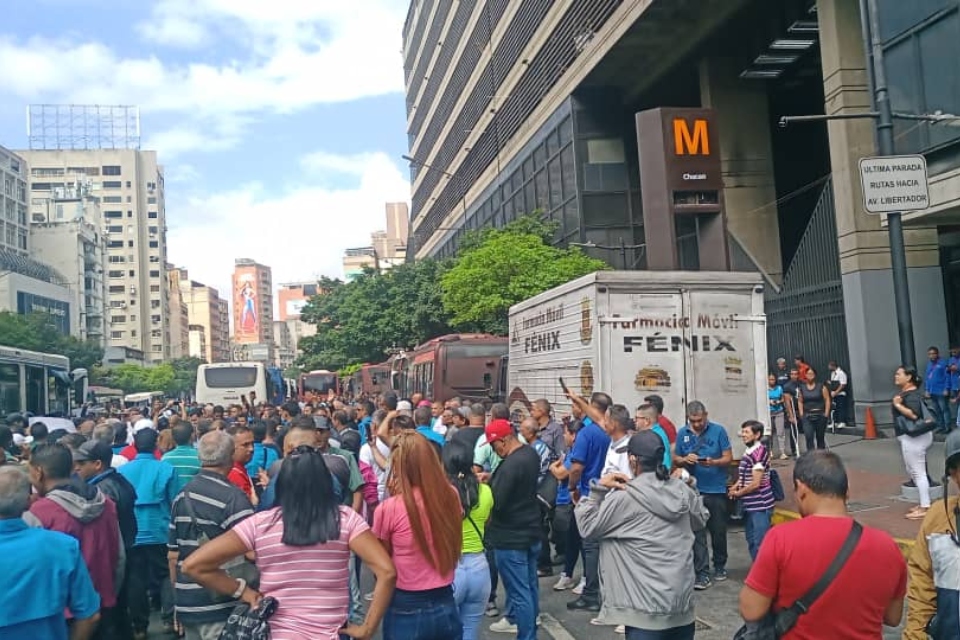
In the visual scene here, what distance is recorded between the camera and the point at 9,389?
69.6 feet

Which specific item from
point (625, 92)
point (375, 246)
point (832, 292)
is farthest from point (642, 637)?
point (375, 246)

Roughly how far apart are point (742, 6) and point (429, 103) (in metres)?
38.4

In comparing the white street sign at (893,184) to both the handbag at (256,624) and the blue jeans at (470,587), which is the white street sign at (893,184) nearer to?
the blue jeans at (470,587)

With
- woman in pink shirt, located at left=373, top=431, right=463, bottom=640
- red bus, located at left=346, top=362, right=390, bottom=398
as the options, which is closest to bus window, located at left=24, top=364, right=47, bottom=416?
red bus, located at left=346, top=362, right=390, bottom=398

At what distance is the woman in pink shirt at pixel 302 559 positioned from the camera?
3.60 meters

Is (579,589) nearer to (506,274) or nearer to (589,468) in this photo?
(589,468)

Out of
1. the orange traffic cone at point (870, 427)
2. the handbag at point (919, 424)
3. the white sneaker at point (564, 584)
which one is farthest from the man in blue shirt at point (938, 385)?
the white sneaker at point (564, 584)

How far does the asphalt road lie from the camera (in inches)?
274

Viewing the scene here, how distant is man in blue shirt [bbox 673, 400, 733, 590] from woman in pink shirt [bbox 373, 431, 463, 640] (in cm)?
495

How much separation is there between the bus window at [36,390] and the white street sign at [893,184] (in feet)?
65.4

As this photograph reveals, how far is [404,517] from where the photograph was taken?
166 inches

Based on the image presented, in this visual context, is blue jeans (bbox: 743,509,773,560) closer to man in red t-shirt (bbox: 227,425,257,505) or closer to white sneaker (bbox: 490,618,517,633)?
white sneaker (bbox: 490,618,517,633)

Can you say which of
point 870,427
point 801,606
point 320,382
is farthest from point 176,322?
point 801,606

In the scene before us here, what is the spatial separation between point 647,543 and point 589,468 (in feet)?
9.97
